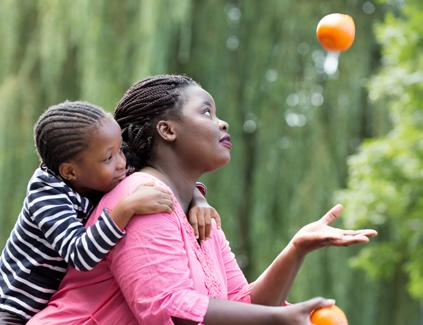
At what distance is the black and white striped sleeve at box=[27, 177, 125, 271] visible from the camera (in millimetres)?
2264

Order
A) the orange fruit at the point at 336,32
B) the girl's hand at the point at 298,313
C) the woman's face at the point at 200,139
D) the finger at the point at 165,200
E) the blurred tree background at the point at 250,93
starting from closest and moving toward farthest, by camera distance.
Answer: the girl's hand at the point at 298,313, the finger at the point at 165,200, the woman's face at the point at 200,139, the orange fruit at the point at 336,32, the blurred tree background at the point at 250,93

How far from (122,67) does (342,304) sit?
3.23m

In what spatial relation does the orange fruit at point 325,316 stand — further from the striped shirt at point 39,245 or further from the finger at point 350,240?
the striped shirt at point 39,245

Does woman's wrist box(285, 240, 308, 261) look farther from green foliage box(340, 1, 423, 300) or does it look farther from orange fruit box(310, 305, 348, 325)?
green foliage box(340, 1, 423, 300)

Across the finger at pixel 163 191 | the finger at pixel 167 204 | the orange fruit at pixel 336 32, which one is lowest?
the finger at pixel 167 204

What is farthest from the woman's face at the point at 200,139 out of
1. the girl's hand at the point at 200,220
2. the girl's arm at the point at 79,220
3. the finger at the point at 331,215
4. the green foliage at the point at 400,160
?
the green foliage at the point at 400,160

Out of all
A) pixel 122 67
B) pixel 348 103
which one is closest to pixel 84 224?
pixel 122 67

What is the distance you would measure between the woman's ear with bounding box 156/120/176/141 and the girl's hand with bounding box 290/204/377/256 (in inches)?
17.8

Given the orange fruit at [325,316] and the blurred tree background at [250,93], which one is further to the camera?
the blurred tree background at [250,93]

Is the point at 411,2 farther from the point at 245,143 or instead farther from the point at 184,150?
the point at 184,150

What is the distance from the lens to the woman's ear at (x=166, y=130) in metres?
2.55

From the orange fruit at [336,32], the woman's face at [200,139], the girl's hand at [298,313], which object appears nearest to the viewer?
the girl's hand at [298,313]

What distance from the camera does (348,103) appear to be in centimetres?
944

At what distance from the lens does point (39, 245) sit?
2.42 meters
